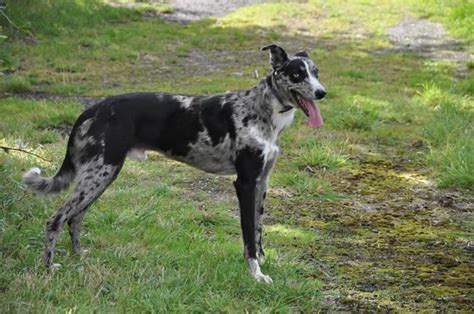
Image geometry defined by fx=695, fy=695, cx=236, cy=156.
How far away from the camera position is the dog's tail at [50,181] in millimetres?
4984

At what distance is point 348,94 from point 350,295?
6.93m

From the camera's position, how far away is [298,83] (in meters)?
5.08

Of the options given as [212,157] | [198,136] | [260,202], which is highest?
[198,136]

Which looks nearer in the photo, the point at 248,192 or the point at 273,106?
the point at 248,192

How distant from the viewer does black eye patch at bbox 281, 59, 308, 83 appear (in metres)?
5.09

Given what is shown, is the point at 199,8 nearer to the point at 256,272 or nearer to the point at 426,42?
the point at 426,42

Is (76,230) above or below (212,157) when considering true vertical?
below

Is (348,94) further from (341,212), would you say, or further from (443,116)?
(341,212)

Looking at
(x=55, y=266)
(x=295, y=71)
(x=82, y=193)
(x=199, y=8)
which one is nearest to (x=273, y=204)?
(x=295, y=71)

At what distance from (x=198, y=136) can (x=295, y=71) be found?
867 millimetres

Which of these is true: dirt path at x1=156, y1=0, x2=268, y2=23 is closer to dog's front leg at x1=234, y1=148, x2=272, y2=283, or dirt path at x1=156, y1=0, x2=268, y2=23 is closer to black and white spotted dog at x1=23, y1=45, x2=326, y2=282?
black and white spotted dog at x1=23, y1=45, x2=326, y2=282

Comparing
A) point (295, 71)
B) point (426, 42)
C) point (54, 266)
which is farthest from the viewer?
point (426, 42)

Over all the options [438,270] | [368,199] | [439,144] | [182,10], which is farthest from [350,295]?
[182,10]

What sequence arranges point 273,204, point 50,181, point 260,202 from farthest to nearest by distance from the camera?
point 273,204, point 260,202, point 50,181
